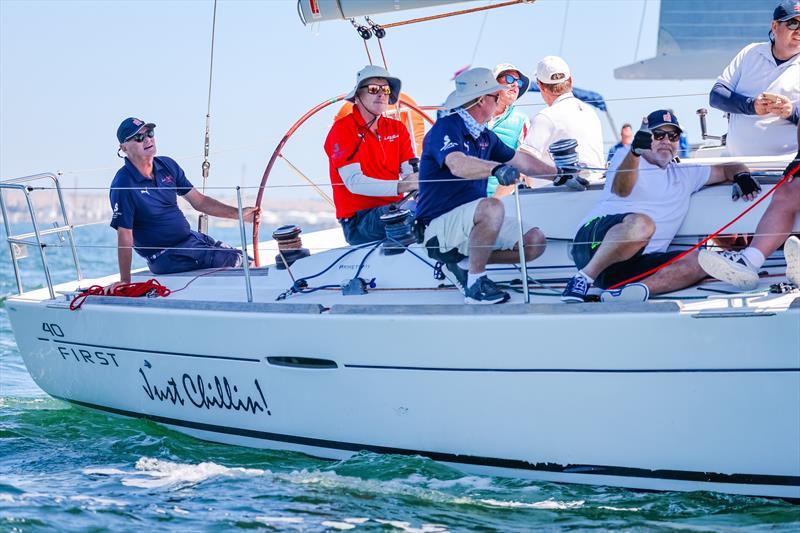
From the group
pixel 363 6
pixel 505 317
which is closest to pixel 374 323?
pixel 505 317

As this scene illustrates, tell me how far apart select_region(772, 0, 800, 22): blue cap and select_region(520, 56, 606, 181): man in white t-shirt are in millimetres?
1171

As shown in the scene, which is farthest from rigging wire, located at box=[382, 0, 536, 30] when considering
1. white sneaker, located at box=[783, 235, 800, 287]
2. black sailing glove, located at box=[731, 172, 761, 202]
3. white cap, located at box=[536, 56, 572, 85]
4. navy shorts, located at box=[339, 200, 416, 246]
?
white sneaker, located at box=[783, 235, 800, 287]

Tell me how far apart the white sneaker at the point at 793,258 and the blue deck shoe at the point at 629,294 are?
1.88ft

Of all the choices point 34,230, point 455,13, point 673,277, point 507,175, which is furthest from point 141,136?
point 673,277

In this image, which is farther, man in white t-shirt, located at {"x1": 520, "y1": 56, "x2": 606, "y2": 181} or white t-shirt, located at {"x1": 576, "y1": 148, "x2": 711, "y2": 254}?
man in white t-shirt, located at {"x1": 520, "y1": 56, "x2": 606, "y2": 181}

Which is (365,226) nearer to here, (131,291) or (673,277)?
(131,291)

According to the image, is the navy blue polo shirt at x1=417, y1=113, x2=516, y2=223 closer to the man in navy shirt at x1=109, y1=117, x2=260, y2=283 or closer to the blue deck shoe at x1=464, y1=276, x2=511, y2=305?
the blue deck shoe at x1=464, y1=276, x2=511, y2=305

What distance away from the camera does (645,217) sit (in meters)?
4.61

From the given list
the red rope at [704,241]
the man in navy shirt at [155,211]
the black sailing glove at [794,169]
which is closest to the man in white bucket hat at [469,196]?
the red rope at [704,241]

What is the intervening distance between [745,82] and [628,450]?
1.95m

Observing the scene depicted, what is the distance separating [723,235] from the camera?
4.67m

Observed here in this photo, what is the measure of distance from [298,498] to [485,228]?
1415 millimetres

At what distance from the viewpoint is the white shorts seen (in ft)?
15.7

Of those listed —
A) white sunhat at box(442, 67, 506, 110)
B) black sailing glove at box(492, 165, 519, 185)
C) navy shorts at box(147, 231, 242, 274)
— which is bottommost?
navy shorts at box(147, 231, 242, 274)
